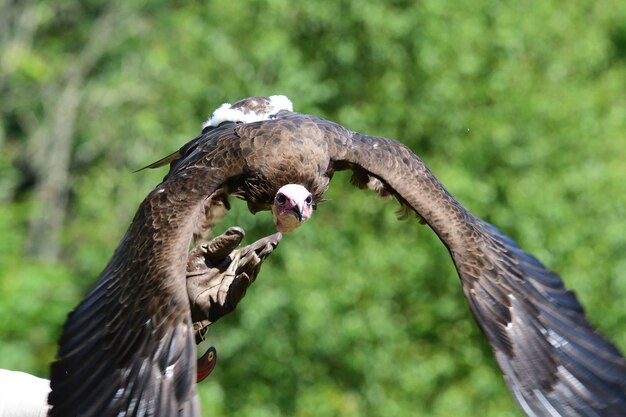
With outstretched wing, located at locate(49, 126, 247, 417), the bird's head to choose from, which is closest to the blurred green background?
the bird's head

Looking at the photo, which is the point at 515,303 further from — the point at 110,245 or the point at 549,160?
the point at 110,245

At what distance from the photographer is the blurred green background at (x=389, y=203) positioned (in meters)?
14.4

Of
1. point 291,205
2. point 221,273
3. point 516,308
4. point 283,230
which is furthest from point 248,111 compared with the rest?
point 516,308

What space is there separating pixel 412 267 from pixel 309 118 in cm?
748

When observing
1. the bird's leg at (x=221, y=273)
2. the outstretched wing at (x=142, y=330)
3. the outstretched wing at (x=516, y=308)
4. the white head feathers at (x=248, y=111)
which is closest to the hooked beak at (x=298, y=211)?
the bird's leg at (x=221, y=273)

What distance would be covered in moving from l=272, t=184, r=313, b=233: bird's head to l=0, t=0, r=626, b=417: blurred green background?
21.9 feet

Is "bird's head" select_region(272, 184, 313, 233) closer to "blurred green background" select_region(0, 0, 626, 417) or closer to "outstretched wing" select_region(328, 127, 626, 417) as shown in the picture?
"outstretched wing" select_region(328, 127, 626, 417)

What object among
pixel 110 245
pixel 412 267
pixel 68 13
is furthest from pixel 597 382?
pixel 68 13

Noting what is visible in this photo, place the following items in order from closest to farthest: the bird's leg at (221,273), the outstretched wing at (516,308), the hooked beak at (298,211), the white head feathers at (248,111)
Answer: the outstretched wing at (516,308) → the bird's leg at (221,273) → the hooked beak at (298,211) → the white head feathers at (248,111)

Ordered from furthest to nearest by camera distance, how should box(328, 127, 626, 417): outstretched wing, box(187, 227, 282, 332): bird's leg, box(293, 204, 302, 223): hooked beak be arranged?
box(293, 204, 302, 223): hooked beak → box(187, 227, 282, 332): bird's leg → box(328, 127, 626, 417): outstretched wing

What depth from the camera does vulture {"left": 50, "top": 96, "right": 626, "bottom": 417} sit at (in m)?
5.98

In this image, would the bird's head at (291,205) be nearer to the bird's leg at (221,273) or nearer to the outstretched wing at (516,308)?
the bird's leg at (221,273)

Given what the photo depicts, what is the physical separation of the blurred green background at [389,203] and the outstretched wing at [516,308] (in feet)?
22.3

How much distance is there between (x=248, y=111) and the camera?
7.86 meters
